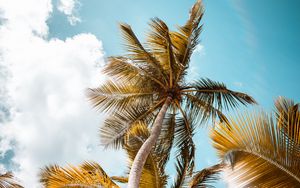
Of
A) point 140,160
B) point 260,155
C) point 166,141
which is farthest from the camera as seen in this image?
point 166,141

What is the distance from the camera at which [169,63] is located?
362 inches

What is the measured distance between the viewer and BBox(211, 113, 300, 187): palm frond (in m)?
3.82

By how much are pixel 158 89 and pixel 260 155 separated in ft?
19.2

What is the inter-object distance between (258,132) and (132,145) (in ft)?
18.8

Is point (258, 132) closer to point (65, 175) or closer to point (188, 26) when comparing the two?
point (65, 175)

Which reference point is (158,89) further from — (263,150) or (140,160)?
(263,150)

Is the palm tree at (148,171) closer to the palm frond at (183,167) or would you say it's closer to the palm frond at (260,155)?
the palm frond at (183,167)

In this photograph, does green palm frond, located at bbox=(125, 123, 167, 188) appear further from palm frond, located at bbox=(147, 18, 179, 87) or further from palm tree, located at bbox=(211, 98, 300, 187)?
palm tree, located at bbox=(211, 98, 300, 187)

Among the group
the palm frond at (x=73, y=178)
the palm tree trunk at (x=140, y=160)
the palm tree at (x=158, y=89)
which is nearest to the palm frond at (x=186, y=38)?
the palm tree at (x=158, y=89)

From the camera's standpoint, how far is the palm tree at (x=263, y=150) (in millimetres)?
3822

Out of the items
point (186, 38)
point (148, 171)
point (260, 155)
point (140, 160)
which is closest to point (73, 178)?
point (140, 160)

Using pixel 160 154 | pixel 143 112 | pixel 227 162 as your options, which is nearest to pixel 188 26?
pixel 143 112

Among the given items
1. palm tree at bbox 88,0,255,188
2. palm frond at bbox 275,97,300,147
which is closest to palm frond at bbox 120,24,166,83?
palm tree at bbox 88,0,255,188

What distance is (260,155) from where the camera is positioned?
387cm
